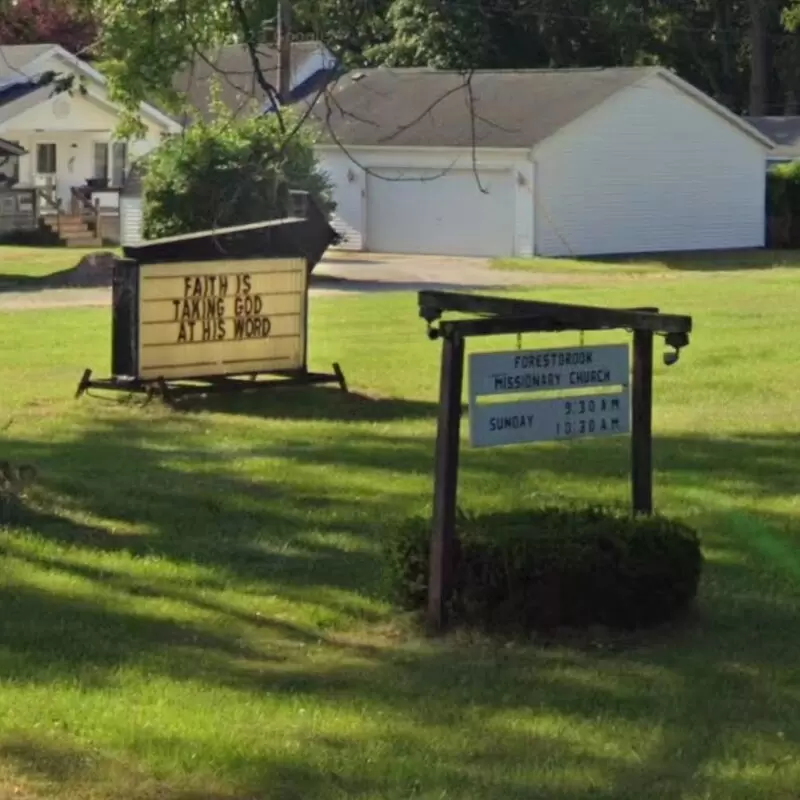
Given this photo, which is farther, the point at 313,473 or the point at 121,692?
the point at 313,473

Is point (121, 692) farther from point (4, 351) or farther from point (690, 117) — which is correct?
point (690, 117)

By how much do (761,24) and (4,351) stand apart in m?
42.5

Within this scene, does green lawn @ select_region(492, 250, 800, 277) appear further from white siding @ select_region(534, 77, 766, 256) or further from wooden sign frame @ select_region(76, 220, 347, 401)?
wooden sign frame @ select_region(76, 220, 347, 401)

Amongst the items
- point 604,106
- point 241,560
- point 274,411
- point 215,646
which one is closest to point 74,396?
point 274,411

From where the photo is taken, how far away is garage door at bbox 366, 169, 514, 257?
44.4 m

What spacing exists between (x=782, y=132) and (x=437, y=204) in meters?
15.2

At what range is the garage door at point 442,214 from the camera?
44438 millimetres

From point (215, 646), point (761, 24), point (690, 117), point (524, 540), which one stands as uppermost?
point (761, 24)

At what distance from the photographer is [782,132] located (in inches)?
2206

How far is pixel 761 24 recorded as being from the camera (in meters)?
59.2

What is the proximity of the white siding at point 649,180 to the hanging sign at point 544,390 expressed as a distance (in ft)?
117

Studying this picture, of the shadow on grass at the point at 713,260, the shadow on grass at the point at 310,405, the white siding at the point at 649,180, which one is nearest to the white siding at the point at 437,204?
the white siding at the point at 649,180

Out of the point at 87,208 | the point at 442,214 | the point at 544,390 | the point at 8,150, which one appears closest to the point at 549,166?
the point at 442,214

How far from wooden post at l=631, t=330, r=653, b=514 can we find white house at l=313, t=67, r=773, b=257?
115 ft
